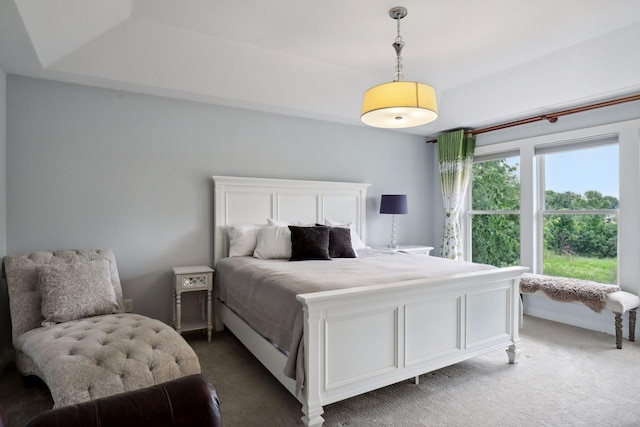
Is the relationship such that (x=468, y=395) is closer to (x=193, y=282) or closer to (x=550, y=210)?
(x=193, y=282)

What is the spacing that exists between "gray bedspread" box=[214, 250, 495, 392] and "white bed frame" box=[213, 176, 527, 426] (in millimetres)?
115

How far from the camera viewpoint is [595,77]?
326 cm

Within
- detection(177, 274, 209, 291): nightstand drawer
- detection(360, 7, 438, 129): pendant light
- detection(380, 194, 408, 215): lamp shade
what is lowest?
detection(177, 274, 209, 291): nightstand drawer

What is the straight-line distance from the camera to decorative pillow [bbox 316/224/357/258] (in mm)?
3547

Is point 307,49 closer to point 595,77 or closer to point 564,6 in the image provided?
point 564,6

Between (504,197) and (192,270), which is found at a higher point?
(504,197)

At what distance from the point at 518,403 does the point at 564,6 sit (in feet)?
8.92

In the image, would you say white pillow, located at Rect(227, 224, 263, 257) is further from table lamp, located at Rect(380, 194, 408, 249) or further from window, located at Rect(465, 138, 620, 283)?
window, located at Rect(465, 138, 620, 283)

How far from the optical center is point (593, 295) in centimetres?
328

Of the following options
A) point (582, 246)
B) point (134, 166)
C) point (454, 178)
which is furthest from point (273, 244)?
point (582, 246)

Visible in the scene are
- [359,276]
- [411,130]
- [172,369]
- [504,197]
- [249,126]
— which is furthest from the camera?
[411,130]

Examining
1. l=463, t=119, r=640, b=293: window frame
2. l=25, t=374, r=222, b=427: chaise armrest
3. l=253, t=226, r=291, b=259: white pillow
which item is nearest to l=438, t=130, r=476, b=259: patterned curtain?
l=463, t=119, r=640, b=293: window frame

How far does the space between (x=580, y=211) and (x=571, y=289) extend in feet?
3.09

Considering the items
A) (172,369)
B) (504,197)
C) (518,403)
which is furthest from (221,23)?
(504,197)
